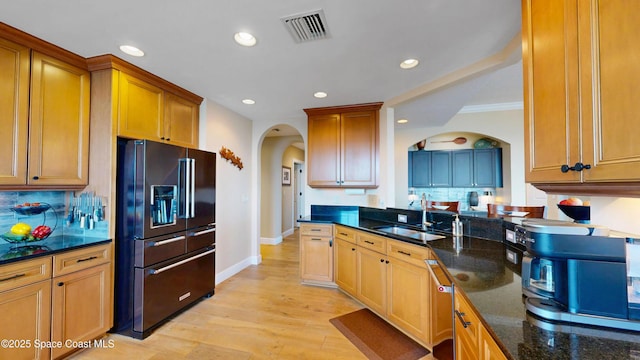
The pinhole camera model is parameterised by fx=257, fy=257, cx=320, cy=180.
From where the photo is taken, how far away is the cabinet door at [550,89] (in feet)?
3.25

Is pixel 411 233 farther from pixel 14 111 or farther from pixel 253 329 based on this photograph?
pixel 14 111

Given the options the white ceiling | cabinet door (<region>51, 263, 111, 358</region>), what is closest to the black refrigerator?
cabinet door (<region>51, 263, 111, 358</region>)

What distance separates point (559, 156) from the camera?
107 cm

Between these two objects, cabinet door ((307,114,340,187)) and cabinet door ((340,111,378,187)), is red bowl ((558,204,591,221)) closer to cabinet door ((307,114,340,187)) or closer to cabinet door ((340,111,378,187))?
cabinet door ((340,111,378,187))

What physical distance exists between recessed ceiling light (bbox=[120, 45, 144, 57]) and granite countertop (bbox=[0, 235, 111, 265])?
161cm

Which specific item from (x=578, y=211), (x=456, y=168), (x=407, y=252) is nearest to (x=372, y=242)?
(x=407, y=252)

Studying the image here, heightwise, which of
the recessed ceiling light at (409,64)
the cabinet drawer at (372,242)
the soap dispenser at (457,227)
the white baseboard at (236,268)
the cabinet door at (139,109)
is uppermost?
the recessed ceiling light at (409,64)

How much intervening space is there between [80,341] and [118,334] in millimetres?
344

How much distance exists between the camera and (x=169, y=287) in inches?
98.6

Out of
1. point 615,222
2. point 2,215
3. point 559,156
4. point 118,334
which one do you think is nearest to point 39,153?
point 2,215

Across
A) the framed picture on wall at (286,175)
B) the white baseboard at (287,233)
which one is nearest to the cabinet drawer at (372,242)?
the framed picture on wall at (286,175)

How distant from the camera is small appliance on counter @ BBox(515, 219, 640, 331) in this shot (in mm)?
843

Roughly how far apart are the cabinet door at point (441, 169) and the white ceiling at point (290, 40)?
2.24 m

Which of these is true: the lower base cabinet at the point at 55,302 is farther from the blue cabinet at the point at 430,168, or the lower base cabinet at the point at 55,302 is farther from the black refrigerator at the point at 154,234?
the blue cabinet at the point at 430,168
